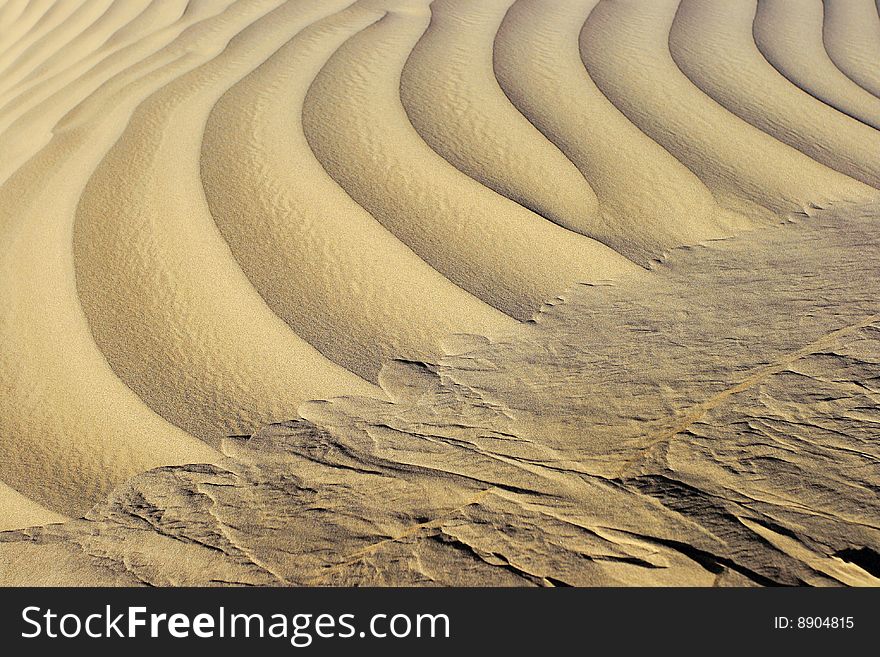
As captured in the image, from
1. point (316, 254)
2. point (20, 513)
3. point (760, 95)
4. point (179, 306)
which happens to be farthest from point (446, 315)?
point (760, 95)

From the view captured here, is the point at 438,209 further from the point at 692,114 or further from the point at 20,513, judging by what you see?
the point at 20,513

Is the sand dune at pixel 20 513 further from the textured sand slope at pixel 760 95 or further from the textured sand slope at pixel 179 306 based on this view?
the textured sand slope at pixel 760 95

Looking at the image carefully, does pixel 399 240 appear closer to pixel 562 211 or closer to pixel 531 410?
pixel 562 211

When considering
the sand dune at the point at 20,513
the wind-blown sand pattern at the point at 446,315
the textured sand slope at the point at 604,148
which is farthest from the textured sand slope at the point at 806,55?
the sand dune at the point at 20,513

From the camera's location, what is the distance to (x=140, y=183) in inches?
69.5

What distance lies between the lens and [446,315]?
1.37 metres

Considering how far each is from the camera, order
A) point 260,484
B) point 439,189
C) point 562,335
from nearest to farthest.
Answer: point 260,484, point 562,335, point 439,189

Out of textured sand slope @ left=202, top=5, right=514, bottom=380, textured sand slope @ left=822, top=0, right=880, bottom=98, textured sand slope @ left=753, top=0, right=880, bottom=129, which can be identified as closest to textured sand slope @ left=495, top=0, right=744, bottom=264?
textured sand slope @ left=202, top=5, right=514, bottom=380

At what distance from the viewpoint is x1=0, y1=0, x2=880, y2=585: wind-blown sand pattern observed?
3.07ft

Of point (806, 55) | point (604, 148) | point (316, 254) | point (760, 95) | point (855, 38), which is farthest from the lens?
point (855, 38)

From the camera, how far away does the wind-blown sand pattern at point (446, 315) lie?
937 millimetres
